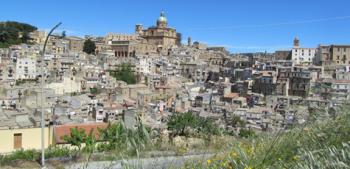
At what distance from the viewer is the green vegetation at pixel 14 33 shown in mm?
58906

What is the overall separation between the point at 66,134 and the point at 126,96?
111 feet

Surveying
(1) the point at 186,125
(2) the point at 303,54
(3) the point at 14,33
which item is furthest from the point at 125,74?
(1) the point at 186,125

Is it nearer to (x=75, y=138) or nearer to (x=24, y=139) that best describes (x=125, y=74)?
(x=24, y=139)

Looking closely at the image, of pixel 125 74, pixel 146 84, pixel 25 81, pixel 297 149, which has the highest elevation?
pixel 125 74

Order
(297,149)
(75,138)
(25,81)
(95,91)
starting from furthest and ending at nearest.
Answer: (25,81)
(95,91)
(75,138)
(297,149)

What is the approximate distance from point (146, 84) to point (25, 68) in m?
14.0

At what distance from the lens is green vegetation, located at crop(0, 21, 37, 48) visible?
58906 millimetres

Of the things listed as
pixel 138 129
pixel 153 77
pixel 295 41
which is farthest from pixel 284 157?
pixel 295 41

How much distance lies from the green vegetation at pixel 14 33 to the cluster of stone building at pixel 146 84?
1.93m

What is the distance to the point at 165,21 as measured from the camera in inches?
3494

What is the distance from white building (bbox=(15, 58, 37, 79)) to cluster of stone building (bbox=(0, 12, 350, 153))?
104 millimetres

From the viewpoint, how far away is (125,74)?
55.3 m

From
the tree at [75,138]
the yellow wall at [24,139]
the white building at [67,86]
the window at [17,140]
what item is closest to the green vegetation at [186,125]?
the tree at [75,138]

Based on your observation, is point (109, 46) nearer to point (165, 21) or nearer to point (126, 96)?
point (165, 21)
